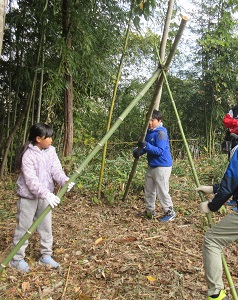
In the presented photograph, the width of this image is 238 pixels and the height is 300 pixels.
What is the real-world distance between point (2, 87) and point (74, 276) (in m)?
4.69

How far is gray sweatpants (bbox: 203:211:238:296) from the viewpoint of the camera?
7.20 feet

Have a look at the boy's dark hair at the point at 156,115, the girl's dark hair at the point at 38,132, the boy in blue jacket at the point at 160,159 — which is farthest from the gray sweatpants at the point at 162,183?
the girl's dark hair at the point at 38,132

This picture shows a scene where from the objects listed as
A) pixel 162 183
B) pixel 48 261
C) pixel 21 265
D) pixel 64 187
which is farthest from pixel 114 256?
pixel 162 183

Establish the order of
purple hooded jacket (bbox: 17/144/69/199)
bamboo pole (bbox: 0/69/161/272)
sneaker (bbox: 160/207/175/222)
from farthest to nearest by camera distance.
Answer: sneaker (bbox: 160/207/175/222)
purple hooded jacket (bbox: 17/144/69/199)
bamboo pole (bbox: 0/69/161/272)

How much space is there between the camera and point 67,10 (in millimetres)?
4348

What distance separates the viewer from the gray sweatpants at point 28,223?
116 inches

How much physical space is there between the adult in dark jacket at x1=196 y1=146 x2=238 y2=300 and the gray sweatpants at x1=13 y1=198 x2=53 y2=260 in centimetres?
160

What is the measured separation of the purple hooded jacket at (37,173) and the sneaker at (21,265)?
624 mm

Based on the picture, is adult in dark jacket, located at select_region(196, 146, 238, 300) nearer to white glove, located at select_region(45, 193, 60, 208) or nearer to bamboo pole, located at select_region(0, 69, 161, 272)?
bamboo pole, located at select_region(0, 69, 161, 272)

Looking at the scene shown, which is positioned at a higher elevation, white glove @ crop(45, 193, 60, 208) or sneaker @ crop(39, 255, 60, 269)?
white glove @ crop(45, 193, 60, 208)

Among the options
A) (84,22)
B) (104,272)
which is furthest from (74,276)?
(84,22)

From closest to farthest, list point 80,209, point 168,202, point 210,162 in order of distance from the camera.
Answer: point 168,202 < point 80,209 < point 210,162

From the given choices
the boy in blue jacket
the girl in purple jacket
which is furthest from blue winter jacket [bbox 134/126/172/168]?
the girl in purple jacket

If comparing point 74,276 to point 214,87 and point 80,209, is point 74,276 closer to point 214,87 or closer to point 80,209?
point 80,209
